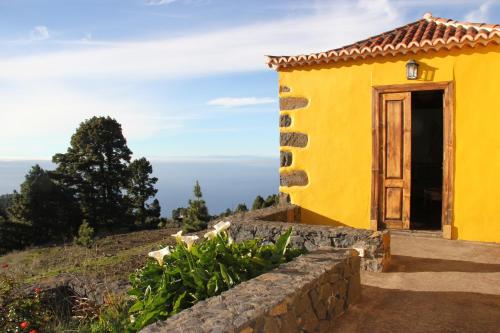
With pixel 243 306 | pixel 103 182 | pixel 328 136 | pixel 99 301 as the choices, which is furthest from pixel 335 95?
pixel 103 182

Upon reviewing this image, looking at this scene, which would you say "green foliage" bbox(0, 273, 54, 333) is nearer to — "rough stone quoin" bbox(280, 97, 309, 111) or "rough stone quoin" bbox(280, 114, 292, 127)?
"rough stone quoin" bbox(280, 114, 292, 127)

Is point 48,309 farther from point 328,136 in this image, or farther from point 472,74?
point 472,74

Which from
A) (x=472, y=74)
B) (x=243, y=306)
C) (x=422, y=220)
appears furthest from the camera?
(x=422, y=220)

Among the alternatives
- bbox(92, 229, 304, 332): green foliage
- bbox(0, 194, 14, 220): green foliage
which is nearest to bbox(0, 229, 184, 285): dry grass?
bbox(92, 229, 304, 332): green foliage

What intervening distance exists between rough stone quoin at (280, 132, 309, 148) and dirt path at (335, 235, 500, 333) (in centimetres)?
218

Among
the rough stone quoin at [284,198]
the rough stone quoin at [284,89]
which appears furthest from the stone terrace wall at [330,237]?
the rough stone quoin at [284,89]

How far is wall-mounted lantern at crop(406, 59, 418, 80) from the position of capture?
19.8 ft

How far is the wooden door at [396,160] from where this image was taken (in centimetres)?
634

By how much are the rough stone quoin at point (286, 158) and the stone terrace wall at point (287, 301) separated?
10.9 ft

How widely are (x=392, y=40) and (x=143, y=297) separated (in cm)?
538

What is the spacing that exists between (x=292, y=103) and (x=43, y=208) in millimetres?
21615

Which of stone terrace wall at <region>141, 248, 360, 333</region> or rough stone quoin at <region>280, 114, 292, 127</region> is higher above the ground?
rough stone quoin at <region>280, 114, 292, 127</region>

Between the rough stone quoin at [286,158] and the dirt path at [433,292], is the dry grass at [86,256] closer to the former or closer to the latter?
the rough stone quoin at [286,158]

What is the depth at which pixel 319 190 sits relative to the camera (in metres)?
6.83
